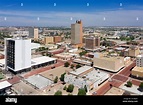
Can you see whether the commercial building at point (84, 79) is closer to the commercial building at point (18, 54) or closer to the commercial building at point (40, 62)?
the commercial building at point (18, 54)

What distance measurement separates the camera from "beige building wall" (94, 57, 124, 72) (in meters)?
5.18

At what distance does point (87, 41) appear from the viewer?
9586mm

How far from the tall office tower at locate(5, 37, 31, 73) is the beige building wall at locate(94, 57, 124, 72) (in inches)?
105

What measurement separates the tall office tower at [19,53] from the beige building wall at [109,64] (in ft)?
8.72

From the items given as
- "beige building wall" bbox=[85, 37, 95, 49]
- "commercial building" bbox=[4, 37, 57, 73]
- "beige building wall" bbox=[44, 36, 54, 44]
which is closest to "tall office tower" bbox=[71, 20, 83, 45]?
"beige building wall" bbox=[85, 37, 95, 49]

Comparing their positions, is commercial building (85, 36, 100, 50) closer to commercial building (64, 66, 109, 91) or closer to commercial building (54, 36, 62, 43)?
commercial building (54, 36, 62, 43)

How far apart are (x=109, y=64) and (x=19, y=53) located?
3168 mm

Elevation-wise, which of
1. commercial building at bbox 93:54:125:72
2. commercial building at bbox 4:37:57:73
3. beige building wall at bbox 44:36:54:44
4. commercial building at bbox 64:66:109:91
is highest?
beige building wall at bbox 44:36:54:44

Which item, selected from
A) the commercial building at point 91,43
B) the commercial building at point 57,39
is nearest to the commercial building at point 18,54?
the commercial building at point 91,43

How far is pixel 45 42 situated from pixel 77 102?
423 inches

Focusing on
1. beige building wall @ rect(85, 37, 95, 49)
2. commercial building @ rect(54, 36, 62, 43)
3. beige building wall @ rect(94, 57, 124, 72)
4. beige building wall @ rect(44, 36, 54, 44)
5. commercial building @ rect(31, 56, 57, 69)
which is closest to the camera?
commercial building @ rect(31, 56, 57, 69)

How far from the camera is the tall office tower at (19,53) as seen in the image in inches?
163

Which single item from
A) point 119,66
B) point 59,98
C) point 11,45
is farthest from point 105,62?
point 59,98

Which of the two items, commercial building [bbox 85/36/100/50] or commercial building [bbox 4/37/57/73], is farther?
commercial building [bbox 85/36/100/50]
